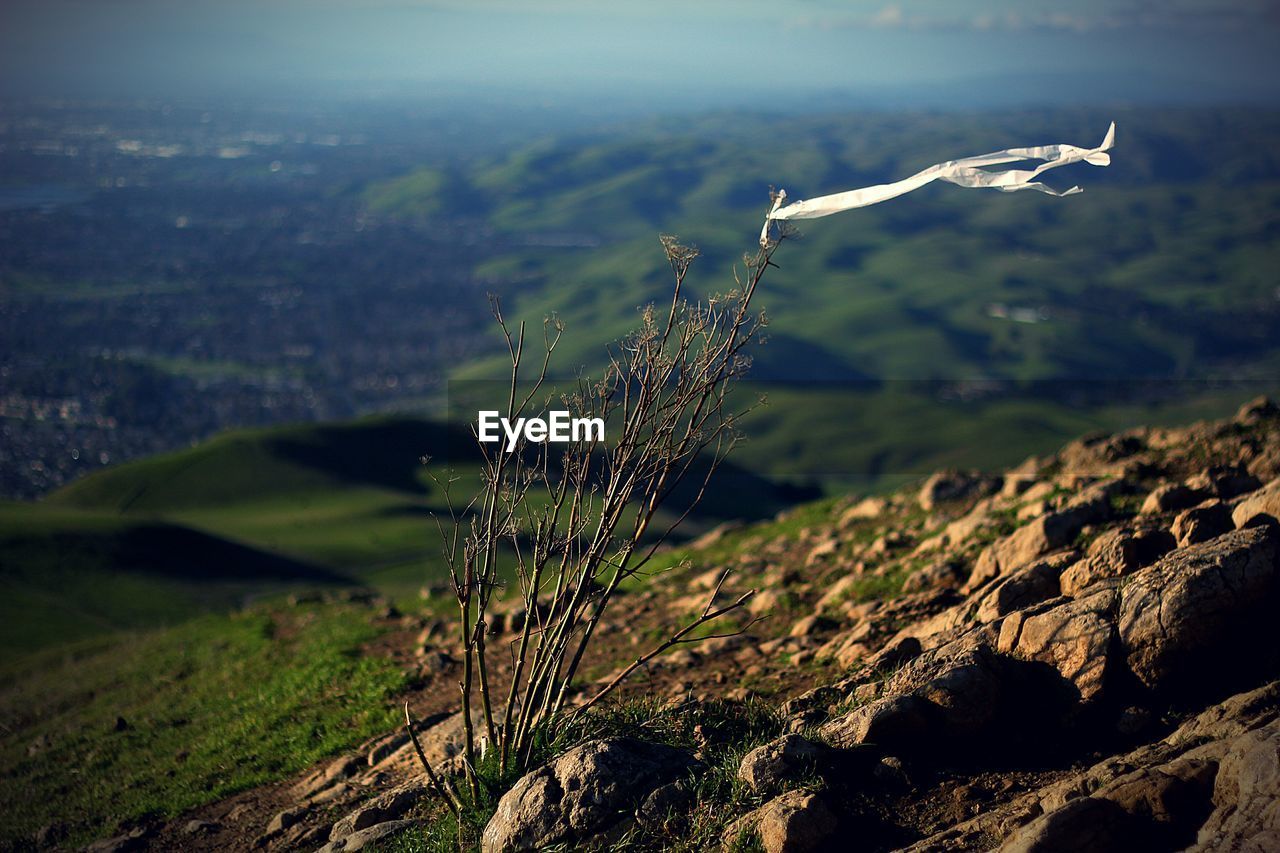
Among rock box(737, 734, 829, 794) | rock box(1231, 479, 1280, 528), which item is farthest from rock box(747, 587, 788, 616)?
rock box(737, 734, 829, 794)

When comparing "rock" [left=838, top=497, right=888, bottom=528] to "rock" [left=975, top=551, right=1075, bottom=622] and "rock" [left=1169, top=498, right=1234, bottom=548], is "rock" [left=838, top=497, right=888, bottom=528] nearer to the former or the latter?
"rock" [left=975, top=551, right=1075, bottom=622]

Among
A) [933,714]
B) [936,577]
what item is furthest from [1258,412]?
[933,714]

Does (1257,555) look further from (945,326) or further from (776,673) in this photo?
(945,326)

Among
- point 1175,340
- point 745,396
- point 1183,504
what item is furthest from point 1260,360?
point 1183,504

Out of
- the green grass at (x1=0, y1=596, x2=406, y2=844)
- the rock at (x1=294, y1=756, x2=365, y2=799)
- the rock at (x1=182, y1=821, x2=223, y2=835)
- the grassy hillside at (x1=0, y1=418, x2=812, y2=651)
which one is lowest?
the grassy hillside at (x1=0, y1=418, x2=812, y2=651)

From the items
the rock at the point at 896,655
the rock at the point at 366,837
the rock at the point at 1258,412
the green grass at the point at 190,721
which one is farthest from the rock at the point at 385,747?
the rock at the point at 1258,412

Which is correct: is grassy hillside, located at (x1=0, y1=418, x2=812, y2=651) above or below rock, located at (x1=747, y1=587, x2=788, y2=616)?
below

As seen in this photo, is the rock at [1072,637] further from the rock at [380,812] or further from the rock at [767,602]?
the rock at [380,812]

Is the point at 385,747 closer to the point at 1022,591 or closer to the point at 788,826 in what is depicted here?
the point at 788,826
